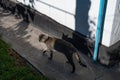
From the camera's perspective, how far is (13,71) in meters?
6.83

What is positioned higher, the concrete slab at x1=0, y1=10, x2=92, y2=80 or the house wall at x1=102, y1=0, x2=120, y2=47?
the house wall at x1=102, y1=0, x2=120, y2=47

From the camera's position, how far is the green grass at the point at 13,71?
6.62 m

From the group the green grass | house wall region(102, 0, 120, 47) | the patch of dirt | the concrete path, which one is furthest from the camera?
the patch of dirt

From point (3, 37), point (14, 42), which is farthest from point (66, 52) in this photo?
point (3, 37)

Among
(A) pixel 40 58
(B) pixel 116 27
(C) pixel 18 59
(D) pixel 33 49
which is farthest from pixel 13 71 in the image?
(B) pixel 116 27

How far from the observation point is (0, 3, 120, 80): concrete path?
22.9 ft

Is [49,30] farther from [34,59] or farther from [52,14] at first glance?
[34,59]

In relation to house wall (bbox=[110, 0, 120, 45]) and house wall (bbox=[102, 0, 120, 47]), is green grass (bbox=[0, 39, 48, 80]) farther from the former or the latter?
house wall (bbox=[110, 0, 120, 45])

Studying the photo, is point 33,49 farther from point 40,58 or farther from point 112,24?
point 112,24

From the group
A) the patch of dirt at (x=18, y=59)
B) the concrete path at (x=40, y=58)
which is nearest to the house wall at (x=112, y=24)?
the concrete path at (x=40, y=58)

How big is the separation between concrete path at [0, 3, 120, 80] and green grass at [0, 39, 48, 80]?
392 millimetres

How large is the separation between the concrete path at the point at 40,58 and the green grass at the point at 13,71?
39 centimetres

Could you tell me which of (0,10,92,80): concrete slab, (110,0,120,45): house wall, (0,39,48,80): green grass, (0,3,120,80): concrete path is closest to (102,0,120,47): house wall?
(110,0,120,45): house wall

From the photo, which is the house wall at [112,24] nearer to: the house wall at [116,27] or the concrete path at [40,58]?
the house wall at [116,27]
